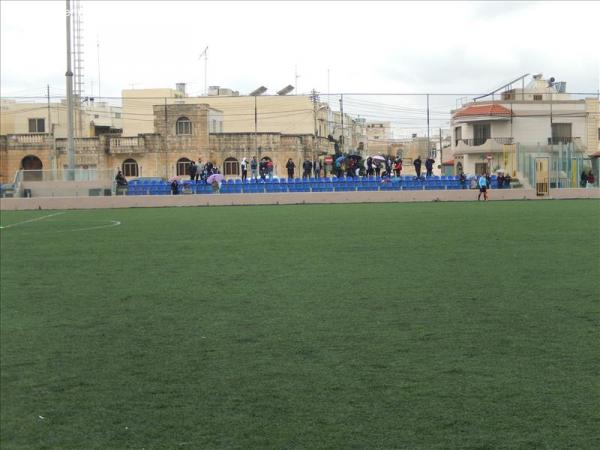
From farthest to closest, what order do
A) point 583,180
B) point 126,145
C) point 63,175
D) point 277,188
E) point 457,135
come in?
point 457,135 < point 126,145 < point 277,188 < point 63,175 < point 583,180

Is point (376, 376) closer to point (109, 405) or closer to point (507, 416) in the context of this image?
point (507, 416)

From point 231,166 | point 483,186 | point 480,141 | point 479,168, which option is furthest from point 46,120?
point 483,186

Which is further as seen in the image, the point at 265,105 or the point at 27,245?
the point at 265,105

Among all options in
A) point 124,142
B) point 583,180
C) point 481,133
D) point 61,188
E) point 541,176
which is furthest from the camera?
point 124,142

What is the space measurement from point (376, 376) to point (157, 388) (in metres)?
1.68

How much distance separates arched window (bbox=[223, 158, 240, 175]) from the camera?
213 feet

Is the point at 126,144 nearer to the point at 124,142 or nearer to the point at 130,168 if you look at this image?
the point at 124,142

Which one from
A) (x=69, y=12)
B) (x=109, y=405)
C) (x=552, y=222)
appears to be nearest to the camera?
(x=109, y=405)

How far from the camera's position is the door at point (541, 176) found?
135 ft

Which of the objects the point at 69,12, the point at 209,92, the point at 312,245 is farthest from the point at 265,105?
the point at 312,245

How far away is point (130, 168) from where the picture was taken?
68312mm

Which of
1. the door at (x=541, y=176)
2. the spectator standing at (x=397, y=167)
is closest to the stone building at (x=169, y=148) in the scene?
the spectator standing at (x=397, y=167)

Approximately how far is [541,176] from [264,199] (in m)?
12.3

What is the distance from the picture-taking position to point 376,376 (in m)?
7.27
